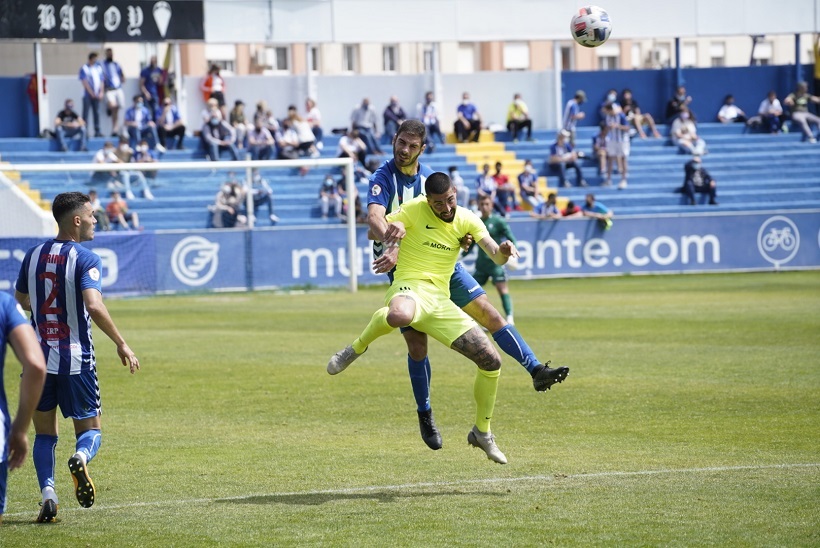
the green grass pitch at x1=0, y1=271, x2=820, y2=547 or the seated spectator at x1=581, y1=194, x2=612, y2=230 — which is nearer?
the green grass pitch at x1=0, y1=271, x2=820, y2=547

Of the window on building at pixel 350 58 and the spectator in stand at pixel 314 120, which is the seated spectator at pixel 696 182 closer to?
the spectator in stand at pixel 314 120

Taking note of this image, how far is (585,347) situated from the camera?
697 inches

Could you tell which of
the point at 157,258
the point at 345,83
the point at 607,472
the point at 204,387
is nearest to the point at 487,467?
the point at 607,472

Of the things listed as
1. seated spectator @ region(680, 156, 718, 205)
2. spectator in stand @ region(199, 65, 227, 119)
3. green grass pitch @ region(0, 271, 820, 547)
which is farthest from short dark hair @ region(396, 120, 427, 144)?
seated spectator @ region(680, 156, 718, 205)

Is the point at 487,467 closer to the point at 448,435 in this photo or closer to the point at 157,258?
the point at 448,435

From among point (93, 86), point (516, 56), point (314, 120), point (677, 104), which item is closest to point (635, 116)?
point (677, 104)

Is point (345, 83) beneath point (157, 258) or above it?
above

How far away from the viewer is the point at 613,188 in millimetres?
37844

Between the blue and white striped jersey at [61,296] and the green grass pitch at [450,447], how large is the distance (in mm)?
1090

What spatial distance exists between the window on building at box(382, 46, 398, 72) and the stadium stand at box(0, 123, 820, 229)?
1890 centimetres

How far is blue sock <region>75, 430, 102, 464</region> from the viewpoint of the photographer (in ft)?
26.4

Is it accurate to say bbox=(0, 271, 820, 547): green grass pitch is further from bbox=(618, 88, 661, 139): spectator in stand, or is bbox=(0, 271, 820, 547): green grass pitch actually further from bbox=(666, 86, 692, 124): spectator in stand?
bbox=(666, 86, 692, 124): spectator in stand

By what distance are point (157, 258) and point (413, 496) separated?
20.8 m

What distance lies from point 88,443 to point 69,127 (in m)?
27.4
